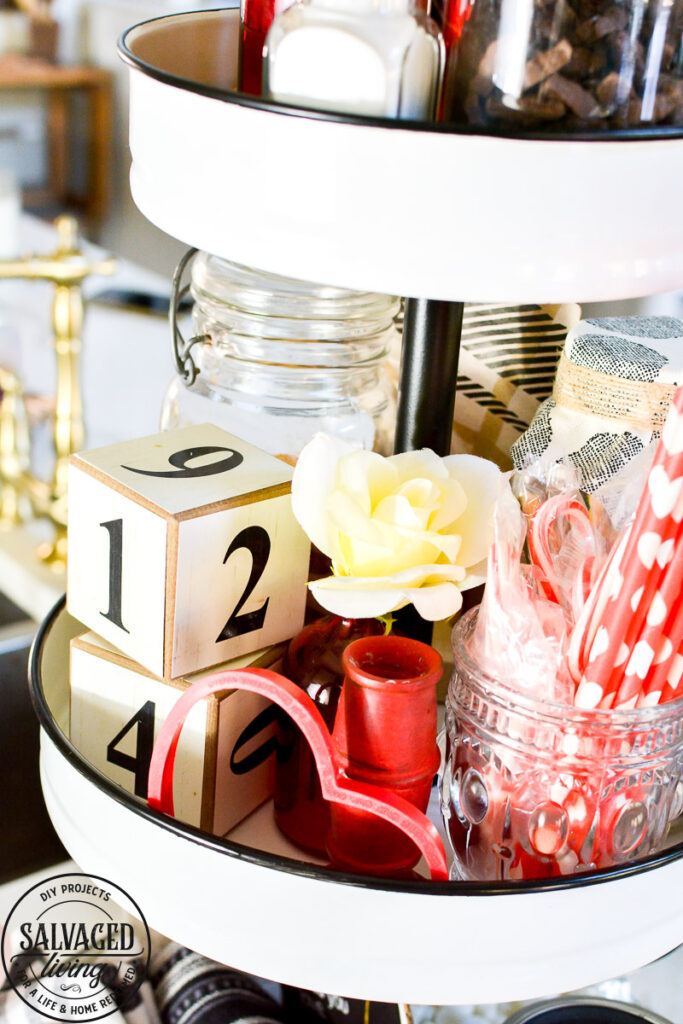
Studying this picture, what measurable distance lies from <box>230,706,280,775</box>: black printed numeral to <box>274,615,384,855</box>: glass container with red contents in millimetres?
15

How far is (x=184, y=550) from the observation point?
1.45 feet

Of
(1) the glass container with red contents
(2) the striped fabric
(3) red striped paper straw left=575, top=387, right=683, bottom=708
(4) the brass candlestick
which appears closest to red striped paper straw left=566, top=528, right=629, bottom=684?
(3) red striped paper straw left=575, top=387, right=683, bottom=708

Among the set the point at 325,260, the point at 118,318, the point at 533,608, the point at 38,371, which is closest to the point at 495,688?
the point at 533,608

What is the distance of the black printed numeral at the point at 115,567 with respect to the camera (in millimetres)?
466

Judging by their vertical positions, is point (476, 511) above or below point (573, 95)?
below

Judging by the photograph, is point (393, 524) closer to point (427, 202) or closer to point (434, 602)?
point (434, 602)

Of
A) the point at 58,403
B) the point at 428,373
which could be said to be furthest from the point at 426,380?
the point at 58,403

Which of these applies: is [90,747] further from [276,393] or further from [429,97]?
[429,97]

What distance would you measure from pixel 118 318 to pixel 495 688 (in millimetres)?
1629

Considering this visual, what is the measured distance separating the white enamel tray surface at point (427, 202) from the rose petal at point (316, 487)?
0.11 metres

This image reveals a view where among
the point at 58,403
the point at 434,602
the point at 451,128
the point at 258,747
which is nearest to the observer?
the point at 451,128

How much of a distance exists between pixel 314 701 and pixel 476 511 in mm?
114

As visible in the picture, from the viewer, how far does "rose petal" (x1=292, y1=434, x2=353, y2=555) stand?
0.43 metres

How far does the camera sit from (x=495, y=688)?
1.36ft
